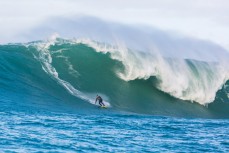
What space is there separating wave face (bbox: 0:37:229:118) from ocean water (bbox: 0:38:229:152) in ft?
0.14

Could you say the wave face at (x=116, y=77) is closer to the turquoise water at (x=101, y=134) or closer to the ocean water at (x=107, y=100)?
the ocean water at (x=107, y=100)

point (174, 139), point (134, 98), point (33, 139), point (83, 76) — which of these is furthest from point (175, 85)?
point (33, 139)

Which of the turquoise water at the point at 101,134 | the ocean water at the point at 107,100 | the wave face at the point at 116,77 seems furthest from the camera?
the wave face at the point at 116,77

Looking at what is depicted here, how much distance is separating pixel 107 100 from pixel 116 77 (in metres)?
2.79

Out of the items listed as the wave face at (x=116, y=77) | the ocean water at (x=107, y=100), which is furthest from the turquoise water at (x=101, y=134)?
the wave face at (x=116, y=77)

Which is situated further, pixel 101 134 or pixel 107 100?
pixel 107 100

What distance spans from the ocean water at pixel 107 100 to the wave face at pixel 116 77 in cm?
4

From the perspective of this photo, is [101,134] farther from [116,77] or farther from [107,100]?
[116,77]

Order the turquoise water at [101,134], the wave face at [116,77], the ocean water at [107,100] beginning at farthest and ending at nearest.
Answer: the wave face at [116,77]
the ocean water at [107,100]
the turquoise water at [101,134]

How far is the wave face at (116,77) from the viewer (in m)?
19.2

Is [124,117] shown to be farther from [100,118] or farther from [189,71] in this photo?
[189,71]

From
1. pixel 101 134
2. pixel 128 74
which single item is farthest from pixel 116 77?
pixel 101 134

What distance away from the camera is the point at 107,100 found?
19.2 metres

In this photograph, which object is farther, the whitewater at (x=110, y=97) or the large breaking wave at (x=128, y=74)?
the large breaking wave at (x=128, y=74)
